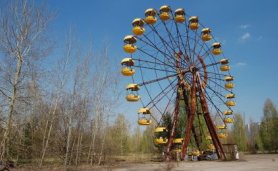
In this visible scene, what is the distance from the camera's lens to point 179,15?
99.8 ft

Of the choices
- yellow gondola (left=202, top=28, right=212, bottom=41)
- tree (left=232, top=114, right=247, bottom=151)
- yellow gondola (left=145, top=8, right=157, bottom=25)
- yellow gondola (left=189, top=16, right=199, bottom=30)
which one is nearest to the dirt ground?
yellow gondola (left=202, top=28, right=212, bottom=41)

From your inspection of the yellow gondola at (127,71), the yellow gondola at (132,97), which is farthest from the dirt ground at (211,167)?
the yellow gondola at (127,71)

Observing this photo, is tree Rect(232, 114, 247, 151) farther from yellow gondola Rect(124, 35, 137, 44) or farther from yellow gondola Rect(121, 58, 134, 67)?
yellow gondola Rect(124, 35, 137, 44)

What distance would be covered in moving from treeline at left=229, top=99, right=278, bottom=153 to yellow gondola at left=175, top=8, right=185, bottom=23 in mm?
32749

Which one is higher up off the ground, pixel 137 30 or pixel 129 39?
pixel 137 30

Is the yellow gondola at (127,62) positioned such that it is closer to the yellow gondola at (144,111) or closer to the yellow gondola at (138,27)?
the yellow gondola at (138,27)

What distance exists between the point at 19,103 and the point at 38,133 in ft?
41.2

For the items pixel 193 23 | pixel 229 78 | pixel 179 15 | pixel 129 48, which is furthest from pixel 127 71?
pixel 229 78

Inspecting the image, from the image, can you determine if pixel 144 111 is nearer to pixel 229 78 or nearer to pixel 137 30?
pixel 137 30

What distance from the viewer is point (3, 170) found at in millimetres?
17078

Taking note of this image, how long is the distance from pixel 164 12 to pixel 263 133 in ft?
124

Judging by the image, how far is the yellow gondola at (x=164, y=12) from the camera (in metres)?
29.7

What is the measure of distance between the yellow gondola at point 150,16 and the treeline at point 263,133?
116ft

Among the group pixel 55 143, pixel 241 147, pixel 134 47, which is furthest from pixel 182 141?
pixel 241 147
